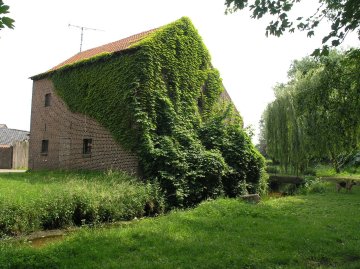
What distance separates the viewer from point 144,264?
17.1ft

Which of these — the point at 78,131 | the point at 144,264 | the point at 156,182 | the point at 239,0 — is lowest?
the point at 144,264

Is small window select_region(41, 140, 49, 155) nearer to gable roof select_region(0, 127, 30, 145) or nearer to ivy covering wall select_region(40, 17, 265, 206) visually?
ivy covering wall select_region(40, 17, 265, 206)

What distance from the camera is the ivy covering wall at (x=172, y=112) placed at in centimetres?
1394

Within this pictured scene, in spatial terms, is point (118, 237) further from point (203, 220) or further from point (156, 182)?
point (156, 182)

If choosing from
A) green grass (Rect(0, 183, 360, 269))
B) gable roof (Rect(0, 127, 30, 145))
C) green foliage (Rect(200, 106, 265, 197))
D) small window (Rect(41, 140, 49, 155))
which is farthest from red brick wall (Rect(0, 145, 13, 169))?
green grass (Rect(0, 183, 360, 269))

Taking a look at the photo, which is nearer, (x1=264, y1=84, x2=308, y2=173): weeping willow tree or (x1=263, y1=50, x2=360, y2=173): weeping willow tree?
(x1=263, y1=50, x2=360, y2=173): weeping willow tree

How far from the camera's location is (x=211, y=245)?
628 centimetres

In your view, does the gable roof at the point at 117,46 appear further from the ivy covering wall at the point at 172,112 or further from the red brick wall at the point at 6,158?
the red brick wall at the point at 6,158

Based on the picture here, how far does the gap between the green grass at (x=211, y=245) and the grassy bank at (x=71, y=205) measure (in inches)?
58.9

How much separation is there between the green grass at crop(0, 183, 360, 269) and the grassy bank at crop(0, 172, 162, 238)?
4.91 feet

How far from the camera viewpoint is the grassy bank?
807 centimetres

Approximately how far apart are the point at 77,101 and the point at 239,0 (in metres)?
13.8

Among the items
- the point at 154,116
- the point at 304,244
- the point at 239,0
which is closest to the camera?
the point at 239,0

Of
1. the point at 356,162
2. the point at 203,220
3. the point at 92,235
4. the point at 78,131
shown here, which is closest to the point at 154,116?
the point at 78,131
